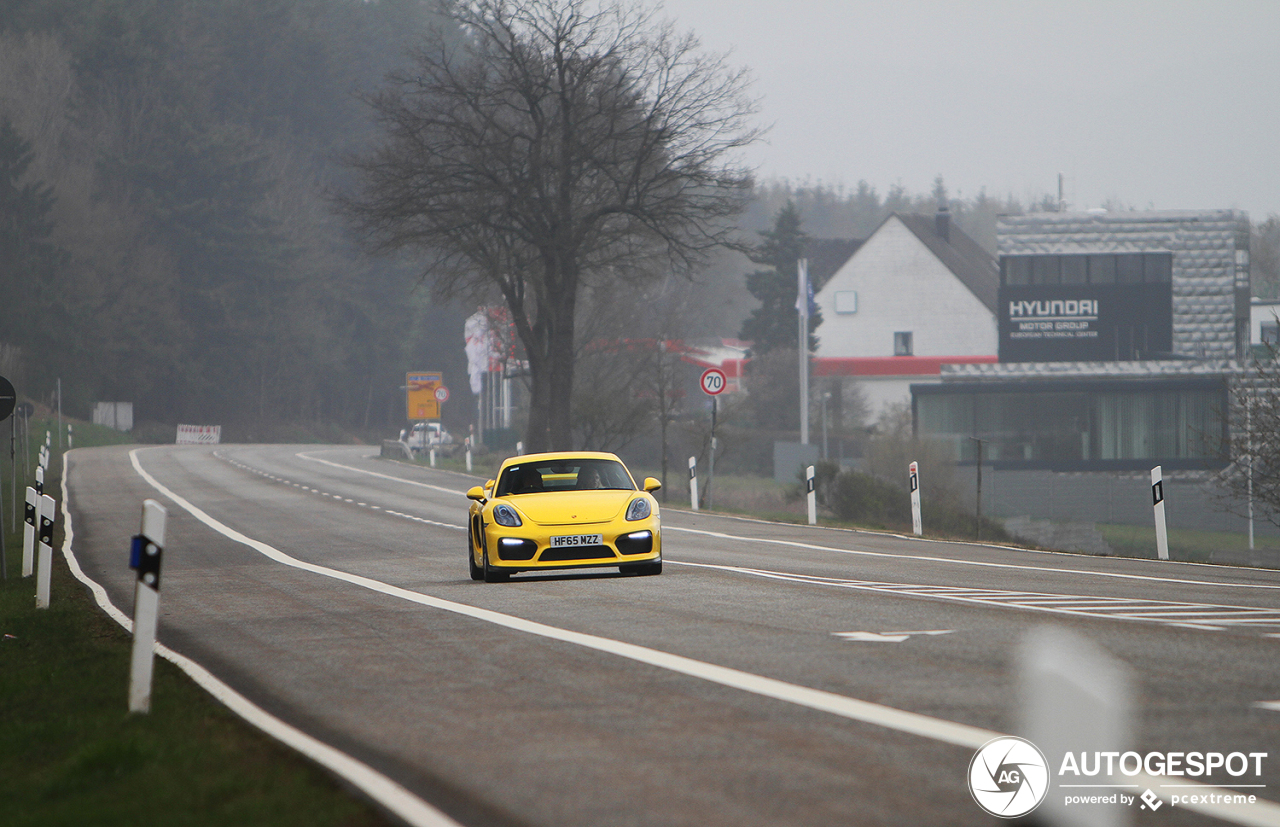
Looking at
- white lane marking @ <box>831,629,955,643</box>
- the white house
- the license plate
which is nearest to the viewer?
white lane marking @ <box>831,629,955,643</box>

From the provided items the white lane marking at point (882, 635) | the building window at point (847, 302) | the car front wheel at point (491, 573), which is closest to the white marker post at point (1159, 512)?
the car front wheel at point (491, 573)

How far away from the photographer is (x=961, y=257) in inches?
3871

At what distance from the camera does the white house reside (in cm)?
9138

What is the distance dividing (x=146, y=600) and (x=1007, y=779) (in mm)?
4649

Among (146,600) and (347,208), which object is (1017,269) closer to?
(347,208)

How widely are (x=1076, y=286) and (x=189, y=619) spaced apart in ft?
229

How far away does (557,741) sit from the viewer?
6.78 meters

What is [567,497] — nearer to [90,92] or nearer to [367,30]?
[90,92]

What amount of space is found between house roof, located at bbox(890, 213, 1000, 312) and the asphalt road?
74870mm

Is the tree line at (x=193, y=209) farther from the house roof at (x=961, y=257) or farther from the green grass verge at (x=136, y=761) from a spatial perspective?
the green grass verge at (x=136, y=761)

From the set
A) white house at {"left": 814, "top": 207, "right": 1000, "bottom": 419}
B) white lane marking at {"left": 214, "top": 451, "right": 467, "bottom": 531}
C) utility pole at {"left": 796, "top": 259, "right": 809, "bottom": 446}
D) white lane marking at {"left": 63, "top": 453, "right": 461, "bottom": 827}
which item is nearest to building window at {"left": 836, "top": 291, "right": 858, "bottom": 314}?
white house at {"left": 814, "top": 207, "right": 1000, "bottom": 419}

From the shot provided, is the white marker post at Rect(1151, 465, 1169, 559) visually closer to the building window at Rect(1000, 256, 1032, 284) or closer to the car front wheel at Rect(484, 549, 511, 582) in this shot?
the car front wheel at Rect(484, 549, 511, 582)

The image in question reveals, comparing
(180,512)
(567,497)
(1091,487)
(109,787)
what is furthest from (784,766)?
(1091,487)

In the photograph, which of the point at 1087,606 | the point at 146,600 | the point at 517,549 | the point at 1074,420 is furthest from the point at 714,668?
the point at 1074,420
